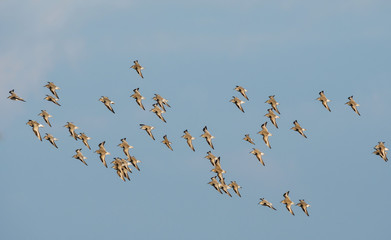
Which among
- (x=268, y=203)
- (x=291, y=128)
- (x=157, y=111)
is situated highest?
(x=157, y=111)

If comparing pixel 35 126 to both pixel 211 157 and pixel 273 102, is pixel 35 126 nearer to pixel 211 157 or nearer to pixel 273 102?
pixel 211 157

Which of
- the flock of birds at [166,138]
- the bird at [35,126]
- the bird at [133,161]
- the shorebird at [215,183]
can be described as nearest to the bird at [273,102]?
the flock of birds at [166,138]

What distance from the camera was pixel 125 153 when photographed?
8350 cm

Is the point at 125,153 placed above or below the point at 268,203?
above

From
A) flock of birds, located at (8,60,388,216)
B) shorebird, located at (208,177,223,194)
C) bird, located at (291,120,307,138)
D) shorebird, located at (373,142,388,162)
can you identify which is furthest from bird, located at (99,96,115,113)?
shorebird, located at (373,142,388,162)

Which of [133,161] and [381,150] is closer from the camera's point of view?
[381,150]

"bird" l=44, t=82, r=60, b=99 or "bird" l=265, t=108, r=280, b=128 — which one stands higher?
"bird" l=44, t=82, r=60, b=99

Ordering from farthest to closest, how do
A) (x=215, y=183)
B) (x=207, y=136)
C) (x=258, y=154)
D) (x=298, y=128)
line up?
(x=207, y=136), (x=298, y=128), (x=258, y=154), (x=215, y=183)

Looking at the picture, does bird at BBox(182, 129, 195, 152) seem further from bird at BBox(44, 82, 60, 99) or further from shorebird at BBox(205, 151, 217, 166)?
bird at BBox(44, 82, 60, 99)

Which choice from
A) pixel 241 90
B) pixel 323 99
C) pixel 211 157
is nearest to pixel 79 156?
pixel 211 157

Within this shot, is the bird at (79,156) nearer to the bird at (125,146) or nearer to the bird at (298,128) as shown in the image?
the bird at (125,146)

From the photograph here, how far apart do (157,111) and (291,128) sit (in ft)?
43.1

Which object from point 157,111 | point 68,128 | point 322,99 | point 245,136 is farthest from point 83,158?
point 322,99

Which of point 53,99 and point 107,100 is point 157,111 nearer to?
point 107,100
